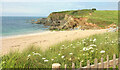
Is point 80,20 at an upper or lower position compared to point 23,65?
upper

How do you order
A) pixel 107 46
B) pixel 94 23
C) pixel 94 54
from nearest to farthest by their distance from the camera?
pixel 94 54, pixel 107 46, pixel 94 23

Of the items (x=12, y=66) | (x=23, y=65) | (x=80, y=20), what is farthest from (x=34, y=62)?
(x=80, y=20)

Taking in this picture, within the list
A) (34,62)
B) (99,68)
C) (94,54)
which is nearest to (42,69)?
(34,62)

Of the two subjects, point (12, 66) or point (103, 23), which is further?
point (103, 23)

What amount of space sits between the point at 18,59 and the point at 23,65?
1.23ft

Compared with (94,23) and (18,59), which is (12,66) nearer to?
(18,59)

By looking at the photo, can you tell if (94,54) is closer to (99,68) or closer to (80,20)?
(99,68)

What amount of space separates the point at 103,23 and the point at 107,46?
Result: 774 inches

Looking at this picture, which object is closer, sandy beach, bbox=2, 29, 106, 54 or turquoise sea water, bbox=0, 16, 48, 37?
sandy beach, bbox=2, 29, 106, 54

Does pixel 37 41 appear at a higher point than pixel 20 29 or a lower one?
lower

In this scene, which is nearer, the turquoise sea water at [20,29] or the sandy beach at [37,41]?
the sandy beach at [37,41]

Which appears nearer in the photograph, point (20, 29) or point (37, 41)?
point (37, 41)

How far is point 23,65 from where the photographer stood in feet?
13.4

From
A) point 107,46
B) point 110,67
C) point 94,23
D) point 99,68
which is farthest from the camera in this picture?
point 94,23
